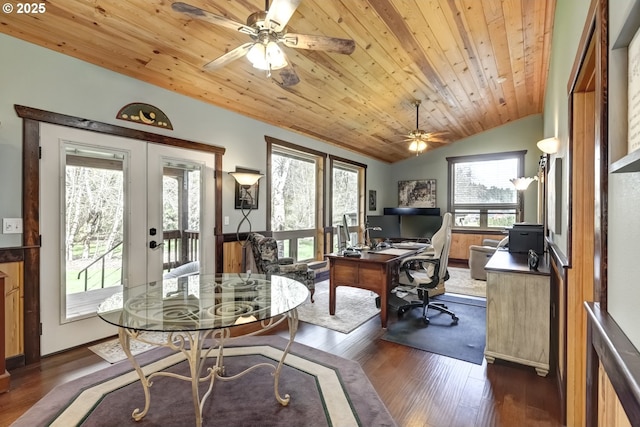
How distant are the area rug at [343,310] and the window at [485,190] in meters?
4.15

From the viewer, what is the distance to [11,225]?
8.15 feet

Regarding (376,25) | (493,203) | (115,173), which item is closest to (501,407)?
(376,25)

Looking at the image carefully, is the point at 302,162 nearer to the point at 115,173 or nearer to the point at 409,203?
the point at 115,173

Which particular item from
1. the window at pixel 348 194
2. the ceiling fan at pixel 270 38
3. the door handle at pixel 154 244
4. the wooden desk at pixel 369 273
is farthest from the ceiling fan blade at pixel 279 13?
the window at pixel 348 194

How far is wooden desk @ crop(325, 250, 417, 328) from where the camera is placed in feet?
11.1

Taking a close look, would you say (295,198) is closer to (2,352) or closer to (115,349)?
(115,349)

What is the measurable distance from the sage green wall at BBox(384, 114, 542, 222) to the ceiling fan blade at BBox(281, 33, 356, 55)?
613 centimetres

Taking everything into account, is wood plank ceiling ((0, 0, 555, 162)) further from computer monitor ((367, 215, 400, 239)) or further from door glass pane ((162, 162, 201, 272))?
computer monitor ((367, 215, 400, 239))

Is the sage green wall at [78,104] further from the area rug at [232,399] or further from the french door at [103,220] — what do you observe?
the area rug at [232,399]

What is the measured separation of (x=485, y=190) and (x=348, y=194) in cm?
326

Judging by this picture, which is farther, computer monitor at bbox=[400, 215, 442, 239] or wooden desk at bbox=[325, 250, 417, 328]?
computer monitor at bbox=[400, 215, 442, 239]

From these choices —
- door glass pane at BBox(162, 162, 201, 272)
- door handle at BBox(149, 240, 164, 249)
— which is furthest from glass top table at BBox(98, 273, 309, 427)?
door glass pane at BBox(162, 162, 201, 272)

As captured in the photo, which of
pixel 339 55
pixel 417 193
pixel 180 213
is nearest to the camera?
pixel 339 55

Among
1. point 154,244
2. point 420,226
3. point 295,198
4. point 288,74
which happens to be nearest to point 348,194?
point 295,198
